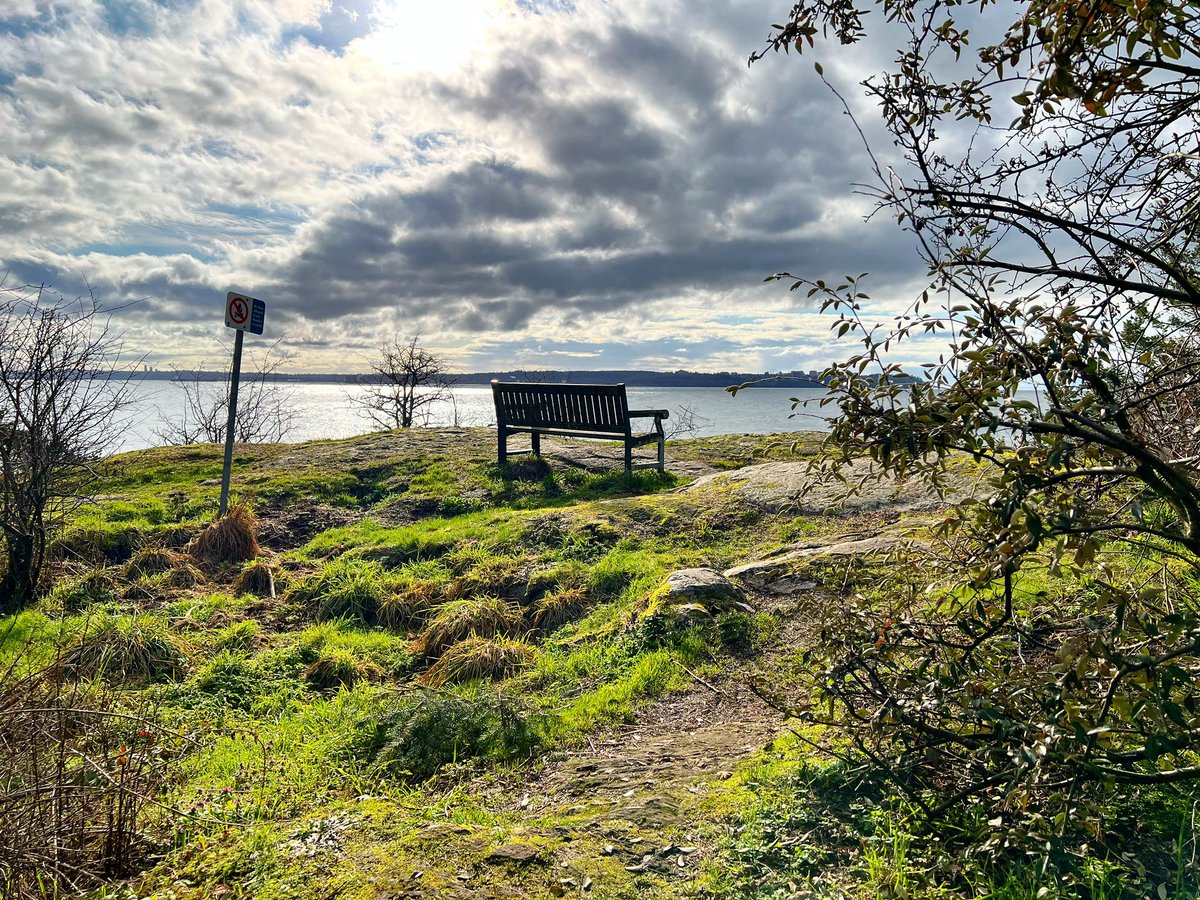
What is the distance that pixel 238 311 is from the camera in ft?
32.9

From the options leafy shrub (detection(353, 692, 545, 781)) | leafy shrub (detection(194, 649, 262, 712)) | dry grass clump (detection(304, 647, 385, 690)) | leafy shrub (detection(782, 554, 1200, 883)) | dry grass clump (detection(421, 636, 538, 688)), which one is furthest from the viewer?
dry grass clump (detection(304, 647, 385, 690))

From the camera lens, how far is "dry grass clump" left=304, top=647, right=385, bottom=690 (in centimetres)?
562

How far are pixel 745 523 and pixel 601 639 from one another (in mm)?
3062

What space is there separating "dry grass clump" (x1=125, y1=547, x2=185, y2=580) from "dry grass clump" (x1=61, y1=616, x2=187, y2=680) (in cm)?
247

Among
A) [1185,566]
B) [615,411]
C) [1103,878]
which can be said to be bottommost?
[1103,878]

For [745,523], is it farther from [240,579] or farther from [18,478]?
[18,478]

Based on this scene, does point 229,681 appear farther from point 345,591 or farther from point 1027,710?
point 1027,710

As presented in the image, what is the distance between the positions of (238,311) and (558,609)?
6729mm

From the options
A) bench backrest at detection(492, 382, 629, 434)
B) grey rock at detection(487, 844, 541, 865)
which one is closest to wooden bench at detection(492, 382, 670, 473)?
bench backrest at detection(492, 382, 629, 434)

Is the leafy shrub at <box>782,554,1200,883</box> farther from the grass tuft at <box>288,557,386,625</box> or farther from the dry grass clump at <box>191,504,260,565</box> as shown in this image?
the dry grass clump at <box>191,504,260,565</box>

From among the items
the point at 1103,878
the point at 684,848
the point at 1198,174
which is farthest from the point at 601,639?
the point at 1198,174

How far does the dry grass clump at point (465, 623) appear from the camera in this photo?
605 centimetres

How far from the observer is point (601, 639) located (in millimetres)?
5621

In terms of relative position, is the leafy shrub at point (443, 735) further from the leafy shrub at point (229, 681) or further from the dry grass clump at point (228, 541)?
the dry grass clump at point (228, 541)
